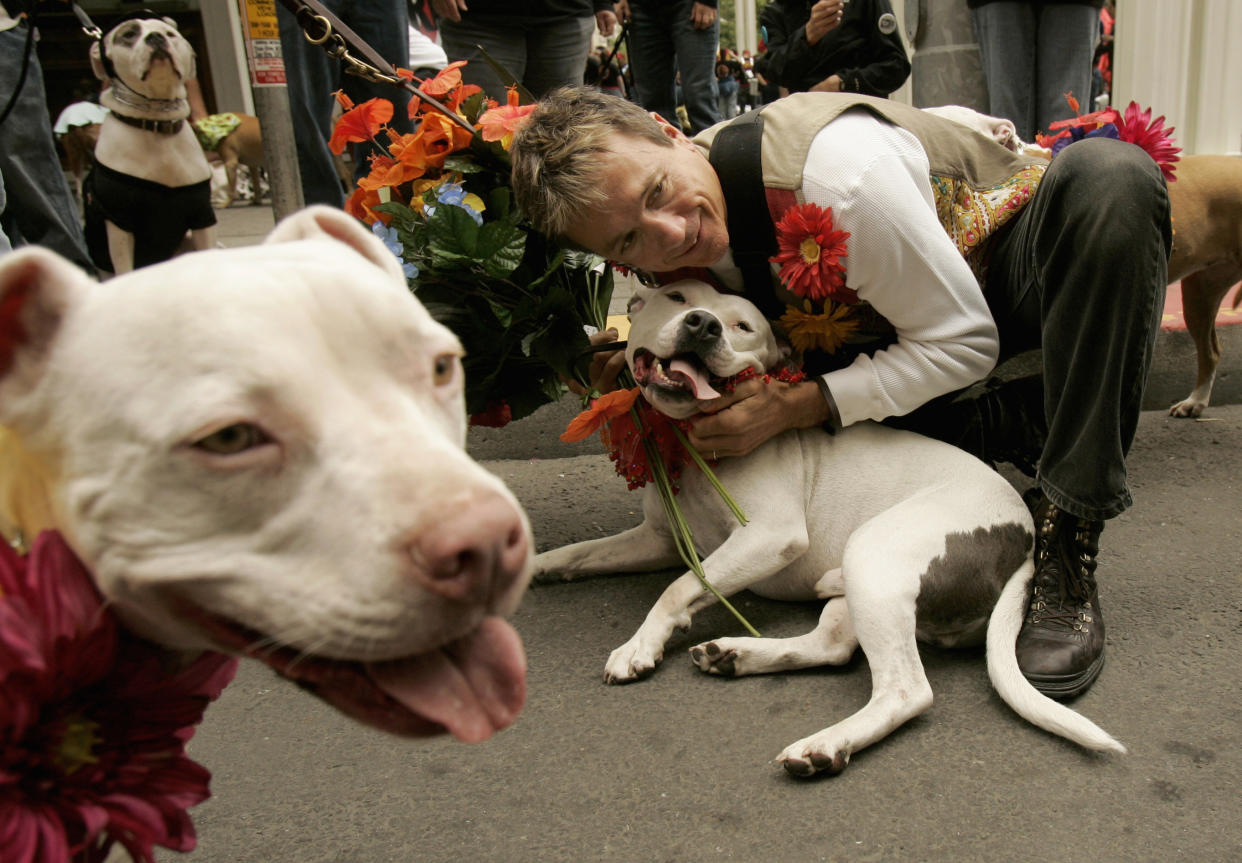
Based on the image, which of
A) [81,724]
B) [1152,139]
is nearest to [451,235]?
[81,724]

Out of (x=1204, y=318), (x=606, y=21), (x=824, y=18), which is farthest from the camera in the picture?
(x=606, y=21)

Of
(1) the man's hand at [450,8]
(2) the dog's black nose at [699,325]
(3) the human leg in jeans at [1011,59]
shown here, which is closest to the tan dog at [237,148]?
(1) the man's hand at [450,8]

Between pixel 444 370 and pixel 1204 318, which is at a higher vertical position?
pixel 444 370

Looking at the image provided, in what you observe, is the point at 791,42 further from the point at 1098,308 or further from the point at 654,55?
the point at 1098,308

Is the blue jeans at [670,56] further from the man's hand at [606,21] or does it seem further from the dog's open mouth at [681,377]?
the dog's open mouth at [681,377]

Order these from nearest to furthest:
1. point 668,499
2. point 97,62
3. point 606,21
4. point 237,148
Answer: point 668,499 → point 97,62 → point 606,21 → point 237,148

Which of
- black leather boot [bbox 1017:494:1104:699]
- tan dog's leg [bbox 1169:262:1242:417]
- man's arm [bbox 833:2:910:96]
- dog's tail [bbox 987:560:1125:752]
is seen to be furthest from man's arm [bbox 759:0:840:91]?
dog's tail [bbox 987:560:1125:752]

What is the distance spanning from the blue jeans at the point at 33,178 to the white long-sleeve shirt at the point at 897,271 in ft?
10.1

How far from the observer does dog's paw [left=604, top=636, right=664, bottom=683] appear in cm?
245

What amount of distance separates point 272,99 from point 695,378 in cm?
307

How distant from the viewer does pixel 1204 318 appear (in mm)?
4117

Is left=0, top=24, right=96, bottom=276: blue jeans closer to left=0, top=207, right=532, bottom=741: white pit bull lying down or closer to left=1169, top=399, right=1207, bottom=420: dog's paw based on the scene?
left=0, top=207, right=532, bottom=741: white pit bull lying down

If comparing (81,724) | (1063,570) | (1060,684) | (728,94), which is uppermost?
(728,94)

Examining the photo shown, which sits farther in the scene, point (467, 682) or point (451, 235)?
point (451, 235)
